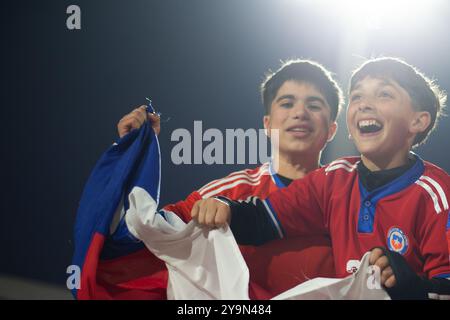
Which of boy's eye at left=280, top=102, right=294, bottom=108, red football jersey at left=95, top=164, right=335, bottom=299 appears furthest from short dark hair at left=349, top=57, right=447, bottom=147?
red football jersey at left=95, top=164, right=335, bottom=299

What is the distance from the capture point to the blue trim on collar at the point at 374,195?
5.74ft

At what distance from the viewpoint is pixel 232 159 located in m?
1.87

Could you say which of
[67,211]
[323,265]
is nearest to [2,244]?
[67,211]

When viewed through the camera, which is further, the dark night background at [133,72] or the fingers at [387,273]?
the dark night background at [133,72]

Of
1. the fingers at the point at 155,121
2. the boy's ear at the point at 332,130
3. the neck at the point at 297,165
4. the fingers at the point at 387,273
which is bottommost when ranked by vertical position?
the fingers at the point at 387,273

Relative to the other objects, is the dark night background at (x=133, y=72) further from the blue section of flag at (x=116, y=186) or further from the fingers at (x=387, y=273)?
the fingers at (x=387, y=273)

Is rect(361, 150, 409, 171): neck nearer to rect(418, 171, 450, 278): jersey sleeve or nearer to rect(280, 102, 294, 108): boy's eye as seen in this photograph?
rect(418, 171, 450, 278): jersey sleeve

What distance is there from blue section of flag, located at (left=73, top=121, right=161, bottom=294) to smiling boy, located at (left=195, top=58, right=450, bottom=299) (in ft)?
0.74

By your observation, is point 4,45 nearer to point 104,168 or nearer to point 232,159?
point 104,168

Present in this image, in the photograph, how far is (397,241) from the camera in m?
1.72

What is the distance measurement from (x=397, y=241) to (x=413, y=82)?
0.57 meters

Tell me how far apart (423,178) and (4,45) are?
1.64m

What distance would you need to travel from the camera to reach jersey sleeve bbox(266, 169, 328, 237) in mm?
1789

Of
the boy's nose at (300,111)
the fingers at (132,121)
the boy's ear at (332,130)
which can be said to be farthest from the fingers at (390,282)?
the fingers at (132,121)
